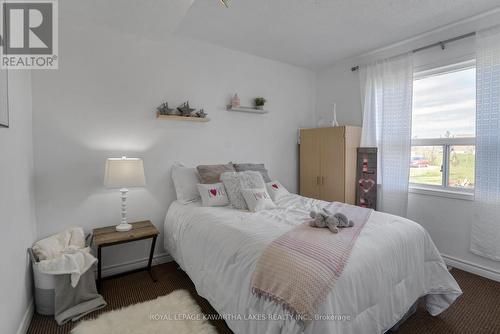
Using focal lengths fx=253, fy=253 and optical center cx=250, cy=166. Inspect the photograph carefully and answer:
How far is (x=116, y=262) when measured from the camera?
8.65 feet

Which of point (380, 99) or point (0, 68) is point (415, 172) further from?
point (0, 68)

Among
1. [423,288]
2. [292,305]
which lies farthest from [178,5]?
[423,288]

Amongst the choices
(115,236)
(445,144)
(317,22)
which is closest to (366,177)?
(445,144)

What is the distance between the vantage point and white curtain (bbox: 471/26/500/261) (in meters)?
2.41

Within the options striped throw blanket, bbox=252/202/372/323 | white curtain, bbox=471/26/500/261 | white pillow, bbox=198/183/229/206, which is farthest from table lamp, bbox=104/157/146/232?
white curtain, bbox=471/26/500/261

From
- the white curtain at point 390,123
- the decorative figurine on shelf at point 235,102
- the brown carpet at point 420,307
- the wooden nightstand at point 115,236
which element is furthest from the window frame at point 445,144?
the wooden nightstand at point 115,236

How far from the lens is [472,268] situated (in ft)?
8.69

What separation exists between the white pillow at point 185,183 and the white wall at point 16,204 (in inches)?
49.0

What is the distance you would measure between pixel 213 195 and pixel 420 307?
6.69ft

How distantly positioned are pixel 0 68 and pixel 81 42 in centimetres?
115

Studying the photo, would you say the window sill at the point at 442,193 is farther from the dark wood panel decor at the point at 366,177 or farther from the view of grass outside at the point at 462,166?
the dark wood panel decor at the point at 366,177

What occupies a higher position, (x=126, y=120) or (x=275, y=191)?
(x=126, y=120)

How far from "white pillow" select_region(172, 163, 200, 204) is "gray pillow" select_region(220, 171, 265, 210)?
330 millimetres

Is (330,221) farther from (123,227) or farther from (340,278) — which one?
(123,227)
